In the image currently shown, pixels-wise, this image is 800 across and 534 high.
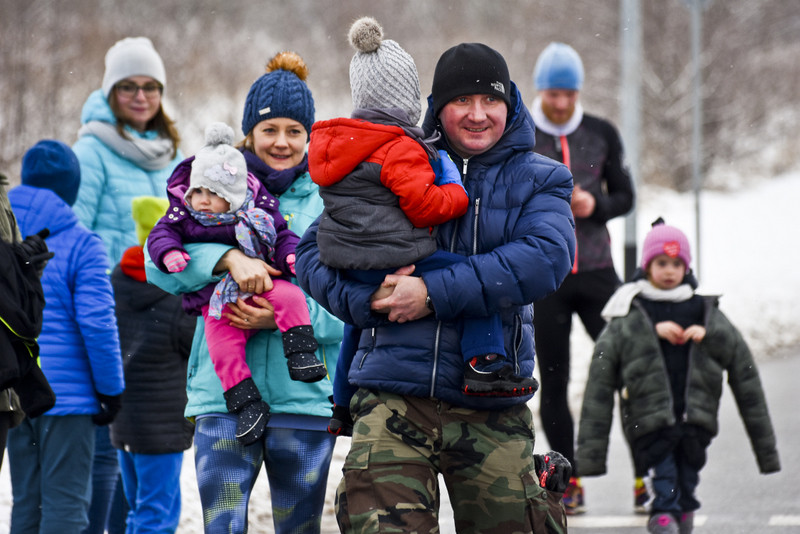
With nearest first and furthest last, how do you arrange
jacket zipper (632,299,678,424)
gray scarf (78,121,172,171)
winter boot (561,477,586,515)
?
jacket zipper (632,299,678,424), gray scarf (78,121,172,171), winter boot (561,477,586,515)

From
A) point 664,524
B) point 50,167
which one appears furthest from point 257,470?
point 664,524

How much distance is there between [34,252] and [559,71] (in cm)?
344

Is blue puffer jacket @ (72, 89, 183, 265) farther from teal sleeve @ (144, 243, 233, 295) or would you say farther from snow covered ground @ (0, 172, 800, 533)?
teal sleeve @ (144, 243, 233, 295)

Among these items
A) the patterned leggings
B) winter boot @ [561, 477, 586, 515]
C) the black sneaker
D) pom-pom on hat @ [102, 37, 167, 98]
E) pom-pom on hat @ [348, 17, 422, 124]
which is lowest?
winter boot @ [561, 477, 586, 515]

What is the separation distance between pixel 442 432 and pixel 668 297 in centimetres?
275

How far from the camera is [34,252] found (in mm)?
4422

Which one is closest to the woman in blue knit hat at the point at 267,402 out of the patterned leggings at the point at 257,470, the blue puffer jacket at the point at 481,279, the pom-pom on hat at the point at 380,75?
the patterned leggings at the point at 257,470

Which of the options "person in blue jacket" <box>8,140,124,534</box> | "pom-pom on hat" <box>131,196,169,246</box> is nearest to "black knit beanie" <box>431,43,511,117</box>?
"pom-pom on hat" <box>131,196,169,246</box>

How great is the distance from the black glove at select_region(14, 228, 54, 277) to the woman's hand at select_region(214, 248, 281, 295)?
71 cm

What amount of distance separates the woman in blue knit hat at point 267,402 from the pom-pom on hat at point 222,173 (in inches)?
5.9

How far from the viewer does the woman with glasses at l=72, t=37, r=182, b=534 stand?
21.0 feet

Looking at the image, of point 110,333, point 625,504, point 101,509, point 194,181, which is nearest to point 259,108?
point 194,181

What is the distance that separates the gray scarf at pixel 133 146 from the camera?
6484 millimetres

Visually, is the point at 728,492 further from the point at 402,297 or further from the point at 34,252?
the point at 34,252
